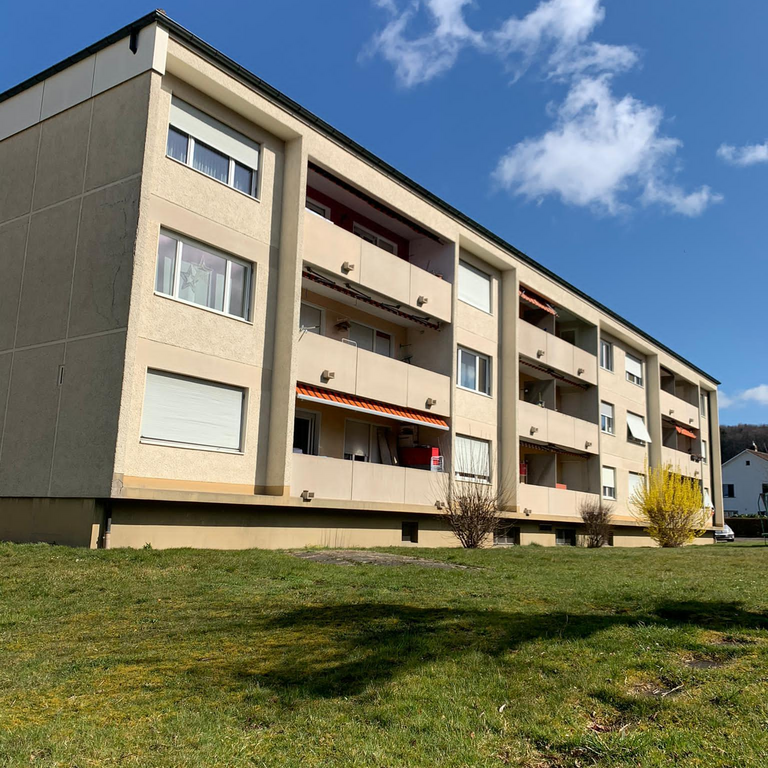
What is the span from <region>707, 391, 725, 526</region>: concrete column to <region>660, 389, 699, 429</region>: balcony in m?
4.71

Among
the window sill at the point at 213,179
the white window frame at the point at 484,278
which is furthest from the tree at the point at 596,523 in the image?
the window sill at the point at 213,179

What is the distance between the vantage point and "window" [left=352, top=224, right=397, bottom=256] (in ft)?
78.3

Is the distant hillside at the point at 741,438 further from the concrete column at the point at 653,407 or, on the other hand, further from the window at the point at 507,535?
the window at the point at 507,535

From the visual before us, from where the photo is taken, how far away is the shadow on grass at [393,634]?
6203mm

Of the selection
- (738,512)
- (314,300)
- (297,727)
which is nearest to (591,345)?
(314,300)

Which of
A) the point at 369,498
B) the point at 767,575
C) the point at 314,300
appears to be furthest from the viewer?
the point at 314,300

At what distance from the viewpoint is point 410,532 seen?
2222 centimetres

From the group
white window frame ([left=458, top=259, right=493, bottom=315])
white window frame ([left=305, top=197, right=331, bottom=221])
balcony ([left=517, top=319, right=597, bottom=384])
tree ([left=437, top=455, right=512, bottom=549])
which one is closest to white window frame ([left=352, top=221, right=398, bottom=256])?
white window frame ([left=305, top=197, right=331, bottom=221])

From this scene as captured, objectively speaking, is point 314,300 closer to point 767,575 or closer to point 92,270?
point 92,270

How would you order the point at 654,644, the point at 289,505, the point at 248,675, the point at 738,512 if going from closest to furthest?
the point at 248,675, the point at 654,644, the point at 289,505, the point at 738,512

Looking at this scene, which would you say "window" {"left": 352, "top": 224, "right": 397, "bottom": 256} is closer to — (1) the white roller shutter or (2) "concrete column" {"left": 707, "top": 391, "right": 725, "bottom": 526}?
(1) the white roller shutter

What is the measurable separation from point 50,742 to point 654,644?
5028 mm

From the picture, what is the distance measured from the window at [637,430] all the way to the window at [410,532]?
64.0 ft

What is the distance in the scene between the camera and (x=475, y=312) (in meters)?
26.7
